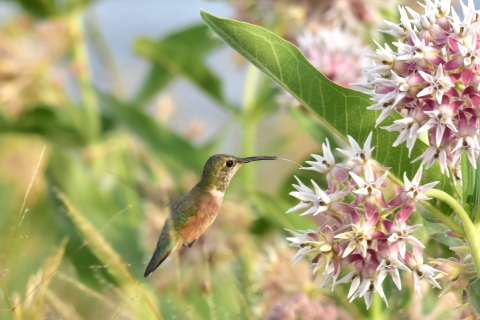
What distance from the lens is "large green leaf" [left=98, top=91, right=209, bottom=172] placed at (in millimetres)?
2066

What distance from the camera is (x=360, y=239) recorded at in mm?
800

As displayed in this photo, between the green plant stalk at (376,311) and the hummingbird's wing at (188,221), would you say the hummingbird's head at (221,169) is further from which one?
the green plant stalk at (376,311)

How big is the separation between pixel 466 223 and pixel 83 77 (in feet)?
5.85

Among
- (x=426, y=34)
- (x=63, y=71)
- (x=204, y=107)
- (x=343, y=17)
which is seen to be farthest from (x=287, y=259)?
(x=204, y=107)

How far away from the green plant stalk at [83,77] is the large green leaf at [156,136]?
23 cm

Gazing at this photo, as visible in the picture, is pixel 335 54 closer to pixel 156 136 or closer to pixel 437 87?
pixel 156 136

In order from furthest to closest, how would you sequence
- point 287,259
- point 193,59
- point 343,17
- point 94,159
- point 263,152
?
1. point 263,152
2. point 94,159
3. point 193,59
4. point 343,17
5. point 287,259

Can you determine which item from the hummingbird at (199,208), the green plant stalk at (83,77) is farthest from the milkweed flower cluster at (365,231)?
the green plant stalk at (83,77)

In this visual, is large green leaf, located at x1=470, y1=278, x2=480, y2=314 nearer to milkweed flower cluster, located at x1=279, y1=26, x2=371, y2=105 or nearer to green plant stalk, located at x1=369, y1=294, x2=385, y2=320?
green plant stalk, located at x1=369, y1=294, x2=385, y2=320

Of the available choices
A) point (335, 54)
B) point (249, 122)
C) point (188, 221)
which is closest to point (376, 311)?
point (188, 221)

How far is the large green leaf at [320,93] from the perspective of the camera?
0.87 meters

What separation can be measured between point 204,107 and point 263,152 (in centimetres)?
144

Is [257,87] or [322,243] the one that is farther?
[257,87]

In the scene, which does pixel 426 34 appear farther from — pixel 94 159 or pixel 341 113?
pixel 94 159
